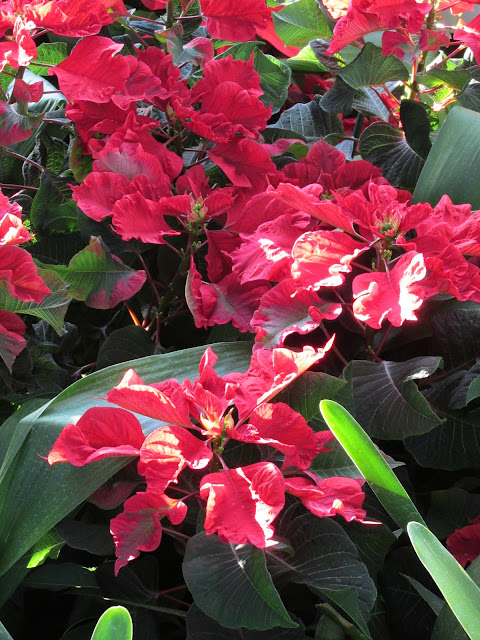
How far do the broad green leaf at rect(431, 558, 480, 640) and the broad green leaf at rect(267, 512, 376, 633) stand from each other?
0.05 meters

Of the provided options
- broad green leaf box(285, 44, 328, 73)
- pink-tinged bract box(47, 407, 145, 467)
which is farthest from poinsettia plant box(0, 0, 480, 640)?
broad green leaf box(285, 44, 328, 73)

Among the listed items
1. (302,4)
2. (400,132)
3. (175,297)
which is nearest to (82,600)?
(175,297)

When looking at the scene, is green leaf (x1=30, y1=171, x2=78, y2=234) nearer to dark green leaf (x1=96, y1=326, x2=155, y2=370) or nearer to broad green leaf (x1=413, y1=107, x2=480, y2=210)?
dark green leaf (x1=96, y1=326, x2=155, y2=370)

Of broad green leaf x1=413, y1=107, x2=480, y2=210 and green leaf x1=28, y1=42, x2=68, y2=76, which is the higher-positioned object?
green leaf x1=28, y1=42, x2=68, y2=76

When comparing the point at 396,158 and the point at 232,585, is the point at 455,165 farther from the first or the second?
the point at 232,585

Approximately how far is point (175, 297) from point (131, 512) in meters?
0.30

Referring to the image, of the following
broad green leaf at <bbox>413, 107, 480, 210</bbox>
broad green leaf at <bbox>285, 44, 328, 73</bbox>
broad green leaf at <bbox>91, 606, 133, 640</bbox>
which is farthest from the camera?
broad green leaf at <bbox>285, 44, 328, 73</bbox>

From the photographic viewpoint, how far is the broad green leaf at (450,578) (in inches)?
14.3

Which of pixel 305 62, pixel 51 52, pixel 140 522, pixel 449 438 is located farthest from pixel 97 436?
pixel 305 62

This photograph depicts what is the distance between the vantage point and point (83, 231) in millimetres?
711

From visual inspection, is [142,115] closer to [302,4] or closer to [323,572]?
[302,4]

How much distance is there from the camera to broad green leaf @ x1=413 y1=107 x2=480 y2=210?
0.68 metres

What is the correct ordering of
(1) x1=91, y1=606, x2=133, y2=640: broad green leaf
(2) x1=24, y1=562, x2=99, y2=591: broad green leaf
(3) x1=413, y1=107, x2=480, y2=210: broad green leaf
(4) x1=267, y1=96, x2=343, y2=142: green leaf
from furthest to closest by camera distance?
(4) x1=267, y1=96, x2=343, y2=142: green leaf
(3) x1=413, y1=107, x2=480, y2=210: broad green leaf
(2) x1=24, y1=562, x2=99, y2=591: broad green leaf
(1) x1=91, y1=606, x2=133, y2=640: broad green leaf

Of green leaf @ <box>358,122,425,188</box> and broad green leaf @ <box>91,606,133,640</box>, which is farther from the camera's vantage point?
green leaf @ <box>358,122,425,188</box>
